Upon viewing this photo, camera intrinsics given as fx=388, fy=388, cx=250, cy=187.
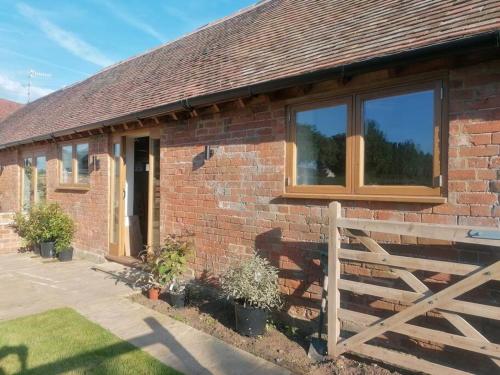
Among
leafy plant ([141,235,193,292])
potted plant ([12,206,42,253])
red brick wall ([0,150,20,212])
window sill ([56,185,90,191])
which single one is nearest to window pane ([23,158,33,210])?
red brick wall ([0,150,20,212])

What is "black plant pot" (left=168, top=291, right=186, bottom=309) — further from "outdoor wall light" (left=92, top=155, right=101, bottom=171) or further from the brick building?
"outdoor wall light" (left=92, top=155, right=101, bottom=171)

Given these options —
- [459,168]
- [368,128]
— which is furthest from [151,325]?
[459,168]

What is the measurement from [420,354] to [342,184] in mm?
1818

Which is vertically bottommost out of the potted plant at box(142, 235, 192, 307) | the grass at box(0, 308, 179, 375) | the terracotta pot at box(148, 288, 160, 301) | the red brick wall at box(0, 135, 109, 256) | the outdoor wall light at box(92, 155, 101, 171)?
the grass at box(0, 308, 179, 375)

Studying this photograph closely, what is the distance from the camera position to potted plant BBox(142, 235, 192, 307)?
17.9ft

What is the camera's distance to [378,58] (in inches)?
144

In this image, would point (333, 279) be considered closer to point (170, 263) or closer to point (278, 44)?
point (170, 263)

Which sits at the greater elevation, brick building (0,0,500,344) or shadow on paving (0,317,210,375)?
brick building (0,0,500,344)

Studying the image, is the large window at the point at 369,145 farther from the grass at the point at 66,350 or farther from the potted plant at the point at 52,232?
the potted plant at the point at 52,232

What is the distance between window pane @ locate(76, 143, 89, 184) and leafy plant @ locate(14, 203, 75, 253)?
0.94 meters

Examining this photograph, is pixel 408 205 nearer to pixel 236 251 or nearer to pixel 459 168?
pixel 459 168

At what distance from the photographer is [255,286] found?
4.35 m

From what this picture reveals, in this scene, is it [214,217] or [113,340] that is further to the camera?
[214,217]

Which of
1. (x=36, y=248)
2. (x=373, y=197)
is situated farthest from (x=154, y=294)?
(x=36, y=248)
